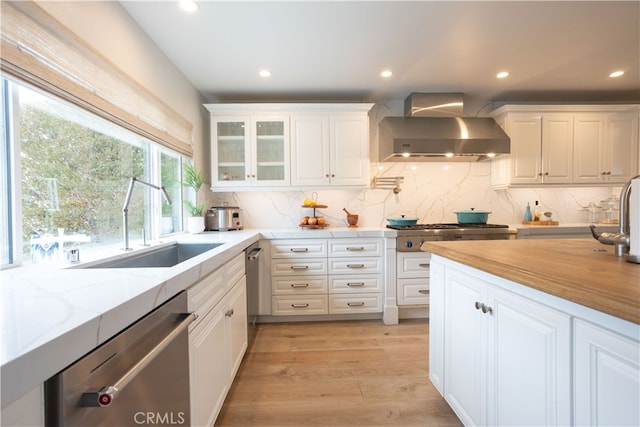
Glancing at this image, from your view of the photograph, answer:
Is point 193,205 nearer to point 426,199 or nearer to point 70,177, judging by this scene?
point 70,177

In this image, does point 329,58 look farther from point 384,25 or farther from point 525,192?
point 525,192

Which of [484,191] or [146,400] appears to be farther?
[484,191]

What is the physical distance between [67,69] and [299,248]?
1.99 m

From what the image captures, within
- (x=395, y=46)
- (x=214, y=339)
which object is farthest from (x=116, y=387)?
(x=395, y=46)

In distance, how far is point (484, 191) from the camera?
3393 mm

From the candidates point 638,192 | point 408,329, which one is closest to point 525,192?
point 408,329

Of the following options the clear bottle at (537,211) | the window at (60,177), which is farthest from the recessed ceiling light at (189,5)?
the clear bottle at (537,211)

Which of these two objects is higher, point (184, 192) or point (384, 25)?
point (384, 25)

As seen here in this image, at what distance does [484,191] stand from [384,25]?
242 centimetres

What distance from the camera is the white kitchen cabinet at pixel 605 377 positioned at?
0.62 meters

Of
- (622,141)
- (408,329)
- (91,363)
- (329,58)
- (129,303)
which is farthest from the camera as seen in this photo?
(622,141)

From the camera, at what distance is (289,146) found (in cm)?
292

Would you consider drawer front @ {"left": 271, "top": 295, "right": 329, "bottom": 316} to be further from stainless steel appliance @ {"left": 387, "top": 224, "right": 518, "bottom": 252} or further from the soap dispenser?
the soap dispenser

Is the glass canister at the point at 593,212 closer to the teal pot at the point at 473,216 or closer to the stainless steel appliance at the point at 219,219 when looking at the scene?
the teal pot at the point at 473,216
